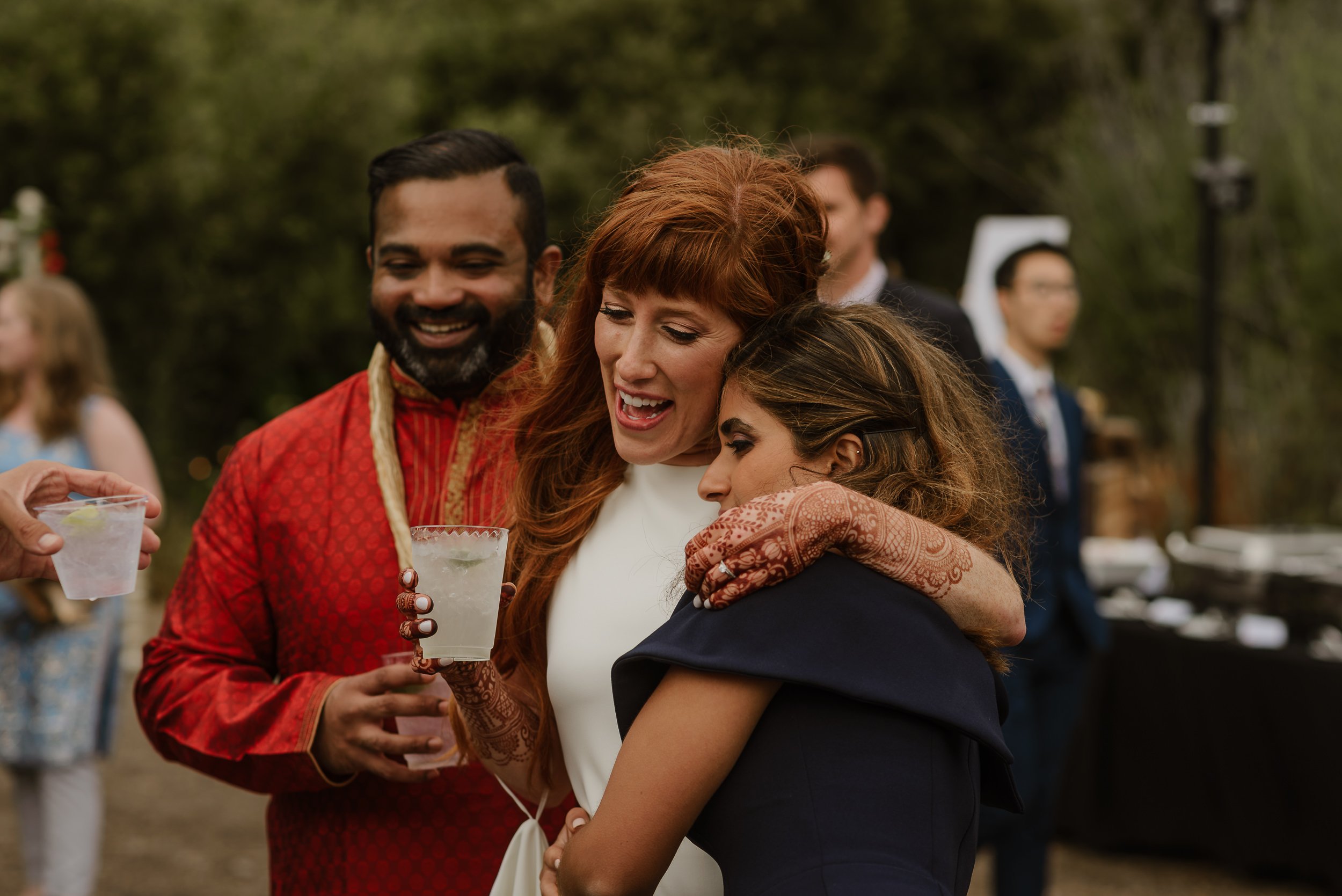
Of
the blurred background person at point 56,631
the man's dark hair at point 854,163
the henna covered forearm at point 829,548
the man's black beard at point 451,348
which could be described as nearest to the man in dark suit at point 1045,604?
the man's dark hair at point 854,163

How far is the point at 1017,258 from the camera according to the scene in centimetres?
527

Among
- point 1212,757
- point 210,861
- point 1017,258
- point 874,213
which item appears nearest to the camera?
point 874,213

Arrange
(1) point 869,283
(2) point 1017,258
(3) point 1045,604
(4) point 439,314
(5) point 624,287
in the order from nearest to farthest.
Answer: (5) point 624,287
(4) point 439,314
(3) point 1045,604
(1) point 869,283
(2) point 1017,258

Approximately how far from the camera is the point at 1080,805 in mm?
5887

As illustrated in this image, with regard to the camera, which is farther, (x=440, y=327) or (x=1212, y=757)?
(x=1212, y=757)

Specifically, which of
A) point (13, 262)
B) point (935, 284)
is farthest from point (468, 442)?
point (935, 284)

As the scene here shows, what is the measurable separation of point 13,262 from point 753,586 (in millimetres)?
7225

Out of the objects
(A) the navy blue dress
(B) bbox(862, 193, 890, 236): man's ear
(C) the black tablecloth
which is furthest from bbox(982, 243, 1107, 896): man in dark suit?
(A) the navy blue dress

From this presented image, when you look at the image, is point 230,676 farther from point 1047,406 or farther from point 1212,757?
point 1212,757

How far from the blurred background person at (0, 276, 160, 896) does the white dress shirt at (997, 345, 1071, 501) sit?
3.01 meters

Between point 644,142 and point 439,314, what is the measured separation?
15.4m

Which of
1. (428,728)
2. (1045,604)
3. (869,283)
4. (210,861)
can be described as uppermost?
(869,283)

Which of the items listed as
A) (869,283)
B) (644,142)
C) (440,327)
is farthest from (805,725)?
(644,142)

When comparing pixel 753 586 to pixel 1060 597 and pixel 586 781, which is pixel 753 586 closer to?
pixel 586 781
